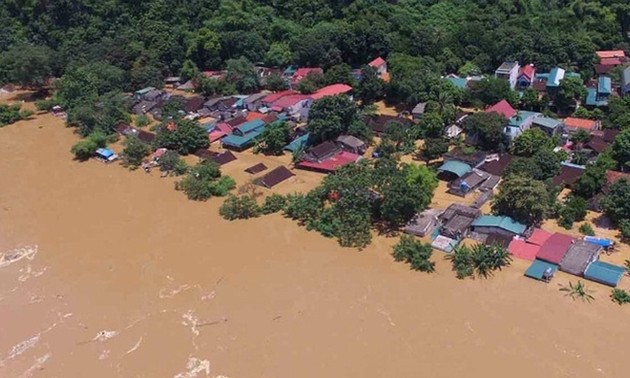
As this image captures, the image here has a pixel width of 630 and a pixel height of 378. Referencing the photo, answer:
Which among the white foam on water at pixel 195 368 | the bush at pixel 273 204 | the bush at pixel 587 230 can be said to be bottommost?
the bush at pixel 273 204

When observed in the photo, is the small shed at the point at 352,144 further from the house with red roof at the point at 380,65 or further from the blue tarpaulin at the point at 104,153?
the blue tarpaulin at the point at 104,153

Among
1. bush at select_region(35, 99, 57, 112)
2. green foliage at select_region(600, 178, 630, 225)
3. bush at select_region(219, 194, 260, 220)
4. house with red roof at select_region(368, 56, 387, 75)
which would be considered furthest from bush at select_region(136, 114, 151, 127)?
green foliage at select_region(600, 178, 630, 225)

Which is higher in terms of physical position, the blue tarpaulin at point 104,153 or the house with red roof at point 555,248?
the house with red roof at point 555,248

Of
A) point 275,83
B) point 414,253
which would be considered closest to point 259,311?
point 414,253

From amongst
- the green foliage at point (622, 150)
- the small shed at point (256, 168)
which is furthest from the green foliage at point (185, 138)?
the green foliage at point (622, 150)

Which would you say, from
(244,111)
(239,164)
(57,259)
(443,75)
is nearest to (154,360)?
(57,259)

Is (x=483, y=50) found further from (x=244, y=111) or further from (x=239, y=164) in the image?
(x=239, y=164)

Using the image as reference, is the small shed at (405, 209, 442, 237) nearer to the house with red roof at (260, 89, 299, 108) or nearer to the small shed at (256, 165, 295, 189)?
the small shed at (256, 165, 295, 189)
